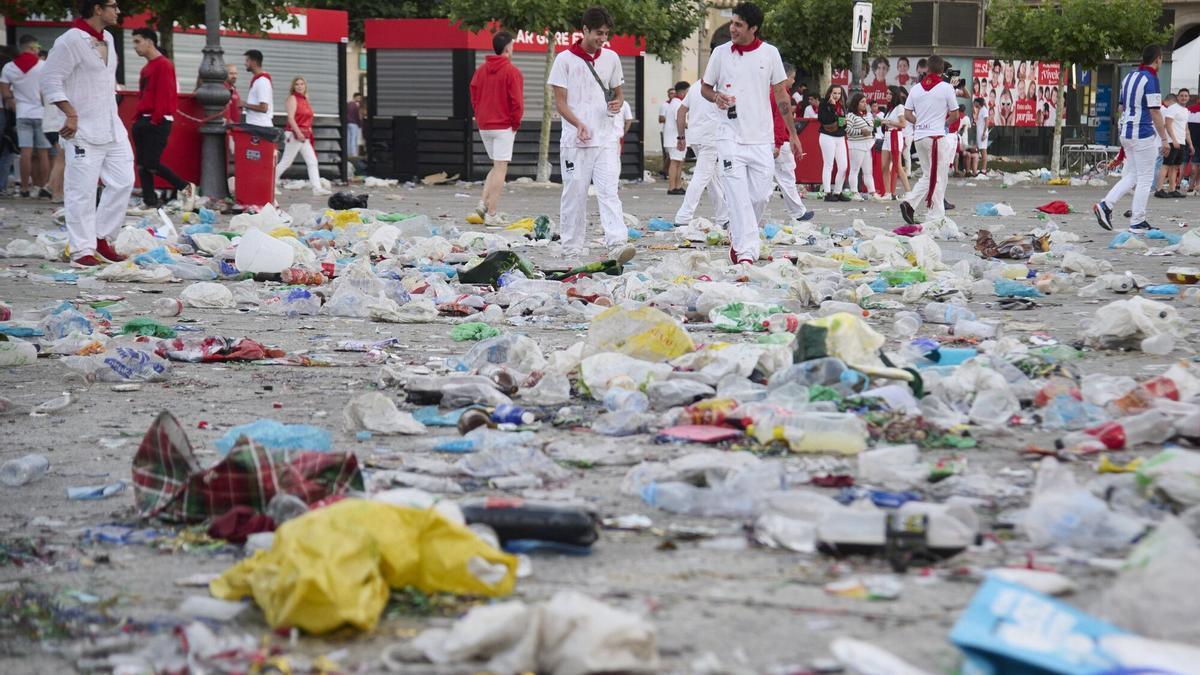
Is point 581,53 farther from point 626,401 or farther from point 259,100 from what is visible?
point 259,100

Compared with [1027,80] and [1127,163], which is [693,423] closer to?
[1127,163]

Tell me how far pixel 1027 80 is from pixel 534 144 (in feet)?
56.0

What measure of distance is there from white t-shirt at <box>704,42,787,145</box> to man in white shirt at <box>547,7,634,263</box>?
1.40 metres

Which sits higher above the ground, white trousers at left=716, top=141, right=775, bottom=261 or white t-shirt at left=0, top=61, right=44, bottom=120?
white t-shirt at left=0, top=61, right=44, bottom=120

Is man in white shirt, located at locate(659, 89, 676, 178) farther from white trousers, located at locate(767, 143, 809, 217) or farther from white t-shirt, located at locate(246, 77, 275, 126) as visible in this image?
white trousers, located at locate(767, 143, 809, 217)

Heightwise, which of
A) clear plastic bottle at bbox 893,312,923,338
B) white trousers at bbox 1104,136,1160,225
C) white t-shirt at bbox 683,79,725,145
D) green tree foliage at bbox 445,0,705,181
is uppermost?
green tree foliage at bbox 445,0,705,181

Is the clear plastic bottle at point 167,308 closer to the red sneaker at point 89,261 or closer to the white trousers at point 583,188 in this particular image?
the red sneaker at point 89,261

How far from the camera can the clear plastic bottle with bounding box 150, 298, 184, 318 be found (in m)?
8.85

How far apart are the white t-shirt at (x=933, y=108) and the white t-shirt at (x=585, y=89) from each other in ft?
19.9

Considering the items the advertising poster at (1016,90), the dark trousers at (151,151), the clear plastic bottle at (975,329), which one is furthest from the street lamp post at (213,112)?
the advertising poster at (1016,90)

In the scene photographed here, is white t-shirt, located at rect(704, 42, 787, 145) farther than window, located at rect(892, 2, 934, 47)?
No

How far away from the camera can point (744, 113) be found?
1093cm

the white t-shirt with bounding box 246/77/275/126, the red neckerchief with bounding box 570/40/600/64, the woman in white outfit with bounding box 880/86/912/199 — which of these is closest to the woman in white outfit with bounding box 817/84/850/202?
the woman in white outfit with bounding box 880/86/912/199

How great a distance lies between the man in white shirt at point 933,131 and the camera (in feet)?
55.7
